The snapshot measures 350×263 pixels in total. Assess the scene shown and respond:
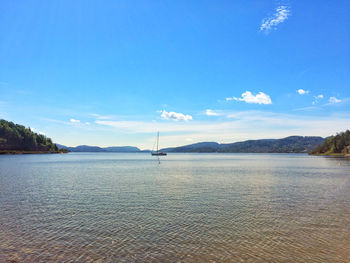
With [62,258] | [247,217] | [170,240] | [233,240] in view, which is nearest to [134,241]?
[170,240]

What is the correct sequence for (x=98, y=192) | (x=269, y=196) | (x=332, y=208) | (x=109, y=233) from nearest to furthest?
(x=109, y=233) → (x=332, y=208) → (x=269, y=196) → (x=98, y=192)

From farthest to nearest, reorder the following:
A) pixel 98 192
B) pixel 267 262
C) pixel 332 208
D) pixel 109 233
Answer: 1. pixel 98 192
2. pixel 332 208
3. pixel 109 233
4. pixel 267 262

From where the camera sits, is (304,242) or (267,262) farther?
(304,242)

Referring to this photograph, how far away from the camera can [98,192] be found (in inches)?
1293

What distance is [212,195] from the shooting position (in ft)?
102

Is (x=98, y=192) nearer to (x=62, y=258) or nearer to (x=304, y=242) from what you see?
(x=62, y=258)

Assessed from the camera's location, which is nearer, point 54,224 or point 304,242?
point 304,242

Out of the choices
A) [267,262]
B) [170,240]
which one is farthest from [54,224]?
[267,262]

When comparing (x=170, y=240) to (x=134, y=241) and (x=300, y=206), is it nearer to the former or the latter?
(x=134, y=241)

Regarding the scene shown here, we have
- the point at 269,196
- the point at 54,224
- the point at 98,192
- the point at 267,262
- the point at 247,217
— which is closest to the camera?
the point at 267,262

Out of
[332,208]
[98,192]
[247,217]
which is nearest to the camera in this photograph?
[247,217]

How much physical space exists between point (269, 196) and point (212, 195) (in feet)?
23.0

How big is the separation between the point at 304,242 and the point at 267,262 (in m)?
4.32

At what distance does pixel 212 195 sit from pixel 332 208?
1260cm
